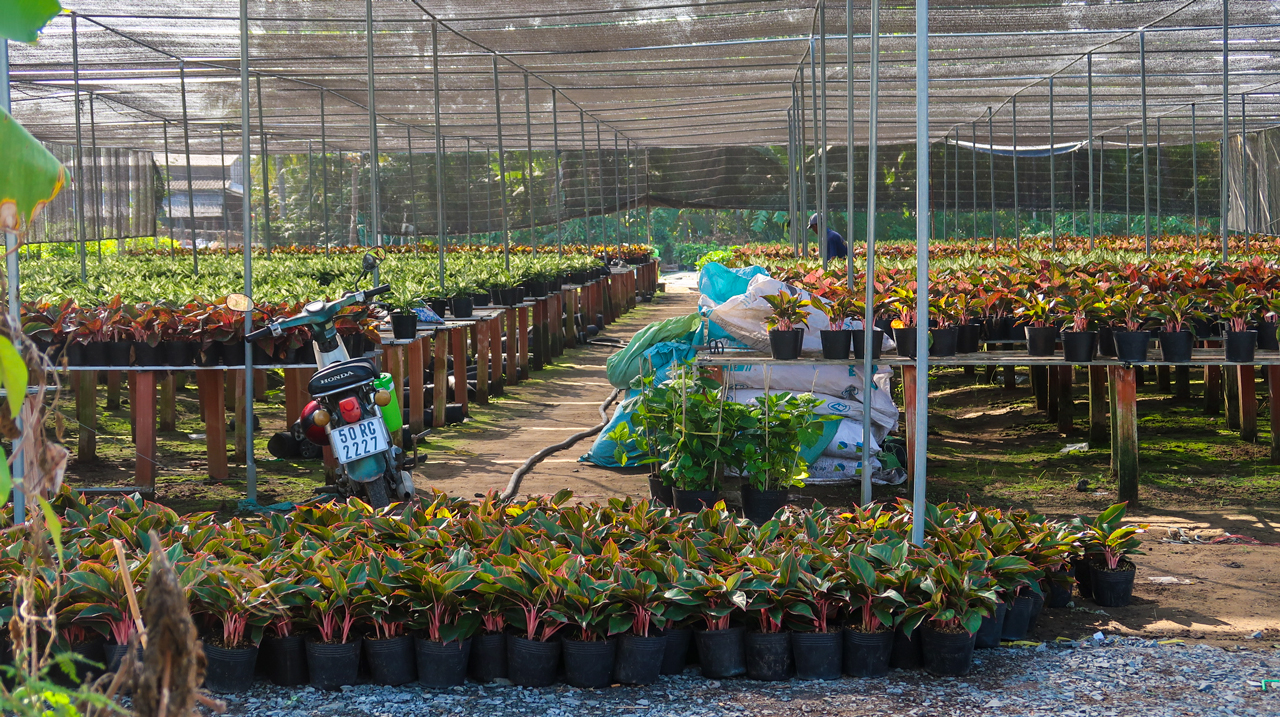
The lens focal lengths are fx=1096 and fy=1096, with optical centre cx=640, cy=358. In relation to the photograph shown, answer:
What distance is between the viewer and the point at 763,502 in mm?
5301

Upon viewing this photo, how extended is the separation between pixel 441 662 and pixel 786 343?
3148mm

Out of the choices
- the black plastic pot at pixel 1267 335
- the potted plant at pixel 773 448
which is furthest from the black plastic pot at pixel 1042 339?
the potted plant at pixel 773 448

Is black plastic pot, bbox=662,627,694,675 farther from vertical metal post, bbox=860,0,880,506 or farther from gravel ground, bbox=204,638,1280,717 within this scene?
vertical metal post, bbox=860,0,880,506

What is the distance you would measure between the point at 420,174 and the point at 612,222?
8.15 m

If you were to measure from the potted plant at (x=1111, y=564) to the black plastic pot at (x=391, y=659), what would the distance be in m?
2.51

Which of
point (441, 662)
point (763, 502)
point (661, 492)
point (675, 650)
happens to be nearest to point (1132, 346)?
point (763, 502)

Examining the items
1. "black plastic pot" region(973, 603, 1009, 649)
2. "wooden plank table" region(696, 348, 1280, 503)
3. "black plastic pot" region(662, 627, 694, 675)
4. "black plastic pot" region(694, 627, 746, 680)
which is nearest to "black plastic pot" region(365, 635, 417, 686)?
"black plastic pot" region(662, 627, 694, 675)

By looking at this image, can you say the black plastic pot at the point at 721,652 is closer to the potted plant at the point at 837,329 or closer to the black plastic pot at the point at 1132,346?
the potted plant at the point at 837,329

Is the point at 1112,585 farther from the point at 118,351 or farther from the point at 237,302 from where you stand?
the point at 118,351

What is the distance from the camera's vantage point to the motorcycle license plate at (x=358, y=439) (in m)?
5.14

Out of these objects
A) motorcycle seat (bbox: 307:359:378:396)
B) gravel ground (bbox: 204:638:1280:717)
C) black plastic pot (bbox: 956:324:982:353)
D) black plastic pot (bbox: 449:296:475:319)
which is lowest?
gravel ground (bbox: 204:638:1280:717)

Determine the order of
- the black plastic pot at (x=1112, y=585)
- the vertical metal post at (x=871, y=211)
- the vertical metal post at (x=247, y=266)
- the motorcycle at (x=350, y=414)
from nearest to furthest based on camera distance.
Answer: the black plastic pot at (x=1112, y=585) → the vertical metal post at (x=871, y=211) → the motorcycle at (x=350, y=414) → the vertical metal post at (x=247, y=266)

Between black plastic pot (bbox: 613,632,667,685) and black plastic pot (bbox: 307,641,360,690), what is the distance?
31.3 inches

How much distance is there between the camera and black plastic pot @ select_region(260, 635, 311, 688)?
10.8 feet
